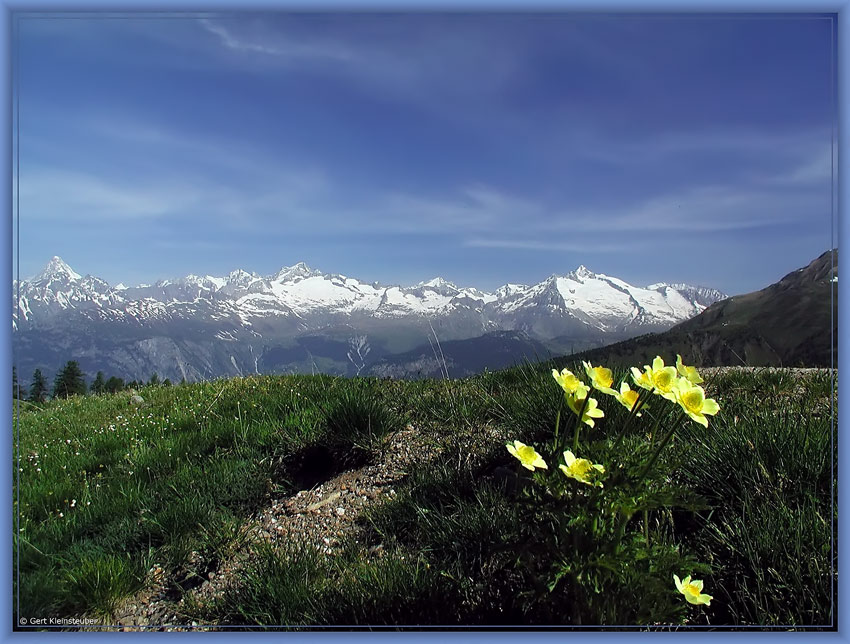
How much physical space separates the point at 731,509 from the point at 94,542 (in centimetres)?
407

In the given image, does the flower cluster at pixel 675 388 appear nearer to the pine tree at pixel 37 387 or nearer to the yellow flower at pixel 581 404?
the yellow flower at pixel 581 404

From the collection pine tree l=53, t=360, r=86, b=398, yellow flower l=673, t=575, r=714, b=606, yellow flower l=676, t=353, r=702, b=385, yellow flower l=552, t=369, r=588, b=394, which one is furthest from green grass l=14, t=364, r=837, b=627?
pine tree l=53, t=360, r=86, b=398

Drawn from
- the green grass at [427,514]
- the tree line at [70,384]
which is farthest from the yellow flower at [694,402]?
the tree line at [70,384]

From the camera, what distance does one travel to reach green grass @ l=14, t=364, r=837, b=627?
2.29 metres

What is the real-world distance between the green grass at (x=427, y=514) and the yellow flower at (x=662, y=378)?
11.8 inches

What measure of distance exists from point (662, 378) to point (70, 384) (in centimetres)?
912

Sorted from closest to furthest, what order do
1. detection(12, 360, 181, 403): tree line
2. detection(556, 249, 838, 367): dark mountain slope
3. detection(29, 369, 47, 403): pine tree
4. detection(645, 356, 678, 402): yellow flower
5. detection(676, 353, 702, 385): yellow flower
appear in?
1. detection(645, 356, 678, 402): yellow flower
2. detection(676, 353, 702, 385): yellow flower
3. detection(556, 249, 838, 367): dark mountain slope
4. detection(12, 360, 181, 403): tree line
5. detection(29, 369, 47, 403): pine tree

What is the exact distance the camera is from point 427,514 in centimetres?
324

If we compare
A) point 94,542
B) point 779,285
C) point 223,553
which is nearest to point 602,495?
point 779,285

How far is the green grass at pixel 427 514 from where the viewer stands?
229 cm

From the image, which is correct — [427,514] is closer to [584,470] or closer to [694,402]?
[584,470]

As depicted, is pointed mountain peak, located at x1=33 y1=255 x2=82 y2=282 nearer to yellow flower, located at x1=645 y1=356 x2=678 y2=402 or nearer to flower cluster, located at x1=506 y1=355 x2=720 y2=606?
flower cluster, located at x1=506 y1=355 x2=720 y2=606

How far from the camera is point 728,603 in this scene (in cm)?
236

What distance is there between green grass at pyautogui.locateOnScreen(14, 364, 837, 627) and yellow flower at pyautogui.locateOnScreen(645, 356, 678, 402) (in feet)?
Answer: 0.99
